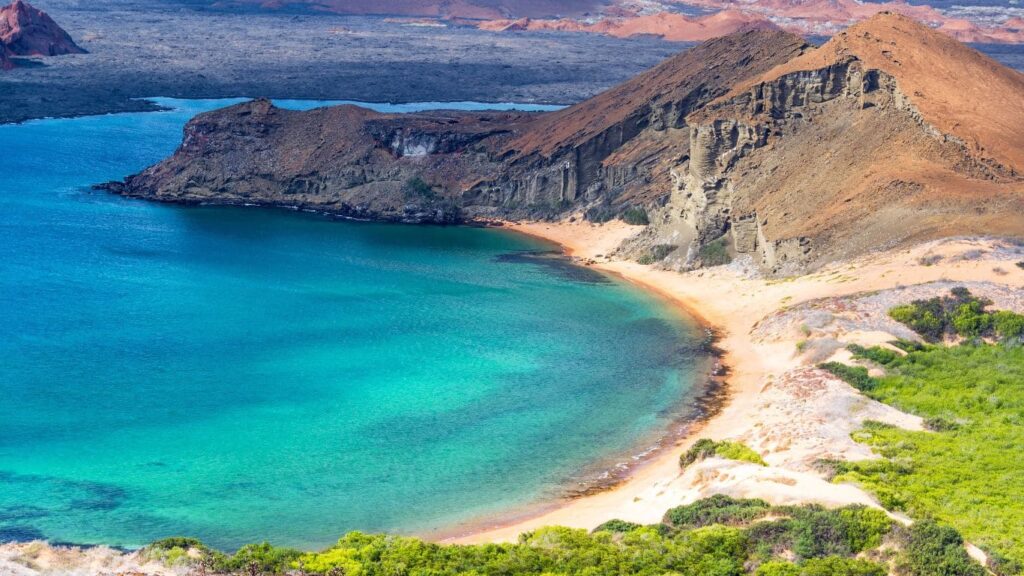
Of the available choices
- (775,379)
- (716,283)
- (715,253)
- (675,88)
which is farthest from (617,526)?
(675,88)

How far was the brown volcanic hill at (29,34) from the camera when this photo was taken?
182212 millimetres

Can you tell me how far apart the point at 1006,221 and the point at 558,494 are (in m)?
35.0

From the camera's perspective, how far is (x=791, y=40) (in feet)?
312

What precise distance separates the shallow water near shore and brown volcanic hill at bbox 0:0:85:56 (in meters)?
99.1

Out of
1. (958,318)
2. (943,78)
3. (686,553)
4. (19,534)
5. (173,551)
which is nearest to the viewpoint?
(686,553)

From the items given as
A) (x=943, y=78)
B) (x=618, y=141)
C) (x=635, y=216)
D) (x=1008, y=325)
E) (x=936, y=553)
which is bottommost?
(x=936, y=553)

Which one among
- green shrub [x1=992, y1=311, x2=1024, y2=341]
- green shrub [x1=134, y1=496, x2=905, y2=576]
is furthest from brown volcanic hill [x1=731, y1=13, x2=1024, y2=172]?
green shrub [x1=134, y1=496, x2=905, y2=576]

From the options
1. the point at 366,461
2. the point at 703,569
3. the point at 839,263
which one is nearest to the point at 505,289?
the point at 839,263

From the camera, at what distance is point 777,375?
56.9m

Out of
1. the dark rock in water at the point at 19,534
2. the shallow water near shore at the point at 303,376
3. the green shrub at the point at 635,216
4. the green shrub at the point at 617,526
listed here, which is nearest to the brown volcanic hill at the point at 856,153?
the green shrub at the point at 635,216

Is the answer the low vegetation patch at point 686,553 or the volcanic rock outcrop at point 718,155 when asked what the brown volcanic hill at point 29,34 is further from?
the low vegetation patch at point 686,553

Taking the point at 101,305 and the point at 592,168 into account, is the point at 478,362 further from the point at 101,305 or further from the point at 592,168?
the point at 592,168

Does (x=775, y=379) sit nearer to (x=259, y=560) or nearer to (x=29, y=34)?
(x=259, y=560)

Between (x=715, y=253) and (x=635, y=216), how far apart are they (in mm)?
13017
